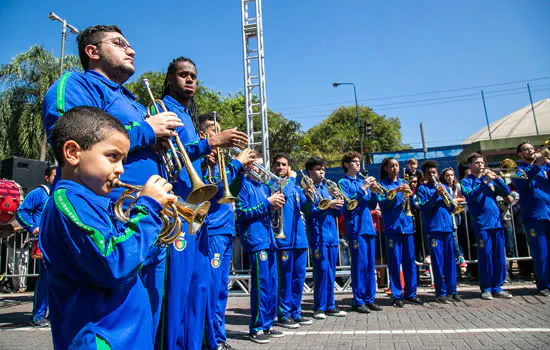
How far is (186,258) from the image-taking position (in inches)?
100.0

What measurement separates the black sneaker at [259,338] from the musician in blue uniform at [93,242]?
297 centimetres

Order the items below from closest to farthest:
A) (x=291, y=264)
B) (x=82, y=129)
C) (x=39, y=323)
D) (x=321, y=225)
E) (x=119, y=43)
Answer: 1. (x=82, y=129)
2. (x=119, y=43)
3. (x=291, y=264)
4. (x=39, y=323)
5. (x=321, y=225)

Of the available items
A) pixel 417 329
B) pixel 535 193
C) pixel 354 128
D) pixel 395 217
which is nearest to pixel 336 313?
pixel 417 329

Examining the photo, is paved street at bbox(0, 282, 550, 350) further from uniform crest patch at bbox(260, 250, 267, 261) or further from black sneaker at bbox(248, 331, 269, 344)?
uniform crest patch at bbox(260, 250, 267, 261)

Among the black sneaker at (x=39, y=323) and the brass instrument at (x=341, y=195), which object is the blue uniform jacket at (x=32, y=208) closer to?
the black sneaker at (x=39, y=323)

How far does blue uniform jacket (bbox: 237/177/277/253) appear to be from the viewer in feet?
16.0

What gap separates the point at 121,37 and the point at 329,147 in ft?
130

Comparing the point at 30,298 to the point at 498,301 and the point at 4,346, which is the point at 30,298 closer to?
the point at 4,346

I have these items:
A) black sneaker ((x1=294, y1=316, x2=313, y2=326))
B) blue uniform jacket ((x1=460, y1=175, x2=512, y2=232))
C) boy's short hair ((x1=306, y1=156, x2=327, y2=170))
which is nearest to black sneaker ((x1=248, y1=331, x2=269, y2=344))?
black sneaker ((x1=294, y1=316, x2=313, y2=326))

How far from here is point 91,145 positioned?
1.78 m

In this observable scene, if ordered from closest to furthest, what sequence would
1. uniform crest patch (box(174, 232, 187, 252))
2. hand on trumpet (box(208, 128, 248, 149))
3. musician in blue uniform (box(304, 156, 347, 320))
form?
1. uniform crest patch (box(174, 232, 187, 252))
2. hand on trumpet (box(208, 128, 248, 149))
3. musician in blue uniform (box(304, 156, 347, 320))

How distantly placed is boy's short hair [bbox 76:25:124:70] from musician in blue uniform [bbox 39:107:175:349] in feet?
3.11

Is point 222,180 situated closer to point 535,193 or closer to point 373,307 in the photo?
point 373,307

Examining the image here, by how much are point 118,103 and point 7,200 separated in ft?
19.9
